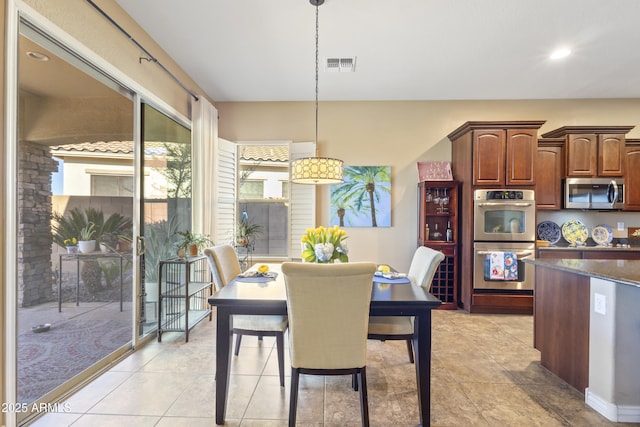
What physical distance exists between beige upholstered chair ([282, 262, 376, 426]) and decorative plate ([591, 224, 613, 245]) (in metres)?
4.26

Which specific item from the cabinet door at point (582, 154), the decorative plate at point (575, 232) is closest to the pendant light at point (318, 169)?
the cabinet door at point (582, 154)

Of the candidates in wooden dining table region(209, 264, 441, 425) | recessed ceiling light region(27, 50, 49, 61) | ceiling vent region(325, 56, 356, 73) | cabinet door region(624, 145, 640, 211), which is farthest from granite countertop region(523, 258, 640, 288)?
recessed ceiling light region(27, 50, 49, 61)

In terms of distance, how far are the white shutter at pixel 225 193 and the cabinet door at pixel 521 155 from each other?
3.63 metres

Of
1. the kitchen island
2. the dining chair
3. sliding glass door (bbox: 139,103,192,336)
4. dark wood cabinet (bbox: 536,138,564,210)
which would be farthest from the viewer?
dark wood cabinet (bbox: 536,138,564,210)

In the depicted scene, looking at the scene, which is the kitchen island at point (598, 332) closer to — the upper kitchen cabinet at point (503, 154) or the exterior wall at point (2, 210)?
the upper kitchen cabinet at point (503, 154)

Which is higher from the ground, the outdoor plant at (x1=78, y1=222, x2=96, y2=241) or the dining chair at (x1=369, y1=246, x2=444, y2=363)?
the outdoor plant at (x1=78, y1=222, x2=96, y2=241)

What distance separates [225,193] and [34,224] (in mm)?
2534

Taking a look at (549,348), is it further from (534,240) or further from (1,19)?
(1,19)

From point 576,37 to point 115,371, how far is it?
193 inches

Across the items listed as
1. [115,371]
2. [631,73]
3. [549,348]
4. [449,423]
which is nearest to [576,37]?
[631,73]

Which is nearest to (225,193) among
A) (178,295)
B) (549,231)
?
(178,295)

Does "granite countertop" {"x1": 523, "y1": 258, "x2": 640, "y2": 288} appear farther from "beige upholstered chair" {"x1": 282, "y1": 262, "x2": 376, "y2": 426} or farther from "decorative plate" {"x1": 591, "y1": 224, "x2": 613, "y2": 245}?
"decorative plate" {"x1": 591, "y1": 224, "x2": 613, "y2": 245}

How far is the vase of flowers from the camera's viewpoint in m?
2.36

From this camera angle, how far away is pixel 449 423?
1.91 metres
